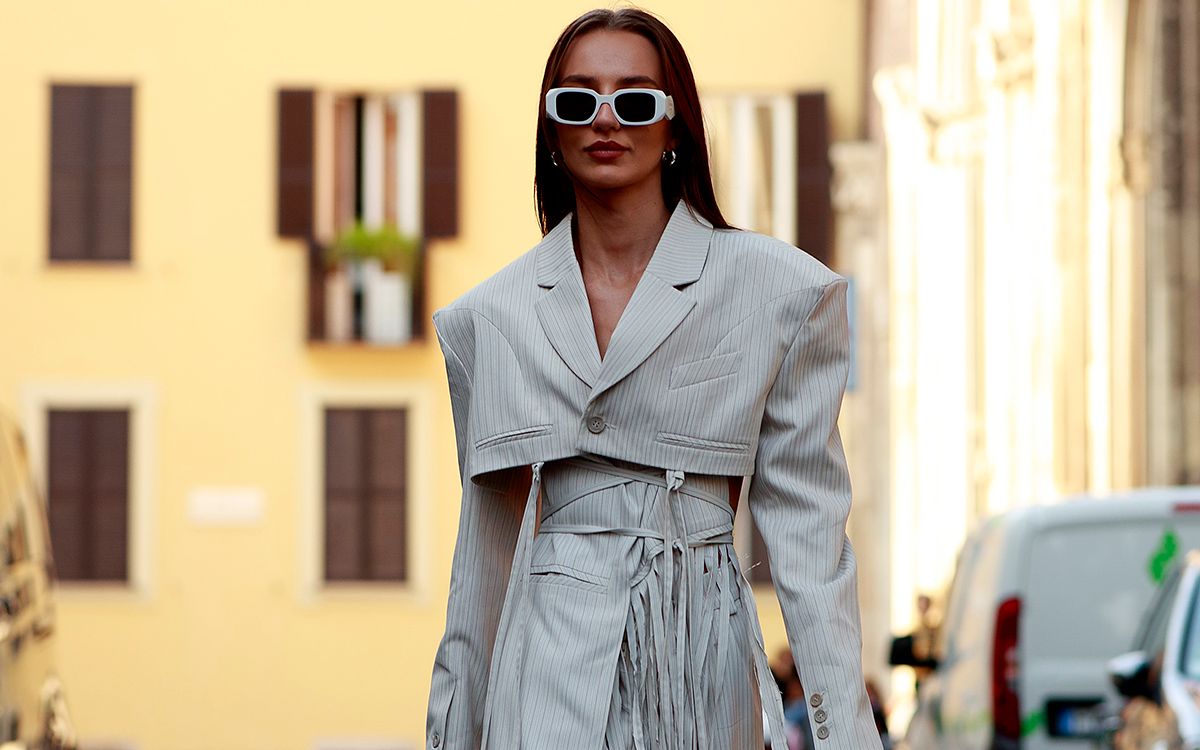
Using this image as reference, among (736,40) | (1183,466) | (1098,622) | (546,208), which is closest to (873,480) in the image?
(736,40)

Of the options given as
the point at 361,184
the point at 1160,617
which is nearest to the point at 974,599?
the point at 1160,617

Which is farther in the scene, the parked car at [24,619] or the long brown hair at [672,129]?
the parked car at [24,619]

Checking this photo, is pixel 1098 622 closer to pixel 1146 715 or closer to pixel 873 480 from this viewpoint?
pixel 1146 715

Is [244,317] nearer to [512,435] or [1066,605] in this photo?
[1066,605]

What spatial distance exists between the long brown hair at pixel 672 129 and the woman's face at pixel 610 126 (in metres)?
0.01

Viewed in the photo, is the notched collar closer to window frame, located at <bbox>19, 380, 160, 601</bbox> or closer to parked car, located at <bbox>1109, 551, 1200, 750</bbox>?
parked car, located at <bbox>1109, 551, 1200, 750</bbox>

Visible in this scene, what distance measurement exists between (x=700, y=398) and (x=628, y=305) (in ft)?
0.53

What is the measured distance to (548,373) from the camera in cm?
371

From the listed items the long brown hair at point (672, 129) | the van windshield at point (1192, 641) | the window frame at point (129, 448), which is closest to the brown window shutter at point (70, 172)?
the window frame at point (129, 448)

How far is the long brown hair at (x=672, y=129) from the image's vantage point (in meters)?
3.77

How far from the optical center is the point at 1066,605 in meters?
9.27

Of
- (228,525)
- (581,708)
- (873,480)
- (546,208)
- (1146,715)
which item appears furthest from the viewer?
(228,525)

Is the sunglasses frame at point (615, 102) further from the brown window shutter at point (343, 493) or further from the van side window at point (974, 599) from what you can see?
the brown window shutter at point (343, 493)

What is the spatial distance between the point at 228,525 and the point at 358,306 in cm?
308
